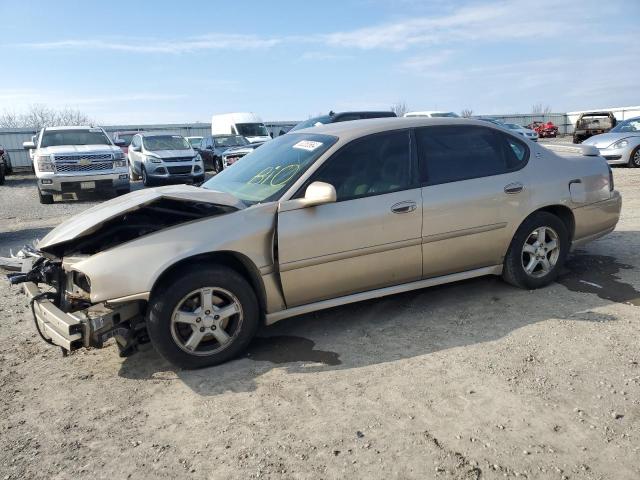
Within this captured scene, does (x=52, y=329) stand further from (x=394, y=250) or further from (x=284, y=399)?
(x=394, y=250)

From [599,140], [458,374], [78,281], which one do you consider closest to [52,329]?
[78,281]

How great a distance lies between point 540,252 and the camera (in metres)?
4.82

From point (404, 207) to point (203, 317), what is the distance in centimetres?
174

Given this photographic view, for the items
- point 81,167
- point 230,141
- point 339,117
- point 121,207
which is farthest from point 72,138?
point 121,207

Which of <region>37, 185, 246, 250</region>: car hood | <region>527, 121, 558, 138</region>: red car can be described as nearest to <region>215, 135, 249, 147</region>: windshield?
<region>37, 185, 246, 250</region>: car hood

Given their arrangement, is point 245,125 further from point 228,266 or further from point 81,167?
point 228,266

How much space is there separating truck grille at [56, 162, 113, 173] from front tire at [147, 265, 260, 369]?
10.1m

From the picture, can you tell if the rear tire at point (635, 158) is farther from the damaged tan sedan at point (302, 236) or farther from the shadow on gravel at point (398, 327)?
the damaged tan sedan at point (302, 236)

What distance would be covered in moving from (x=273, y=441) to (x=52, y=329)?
67.0 inches

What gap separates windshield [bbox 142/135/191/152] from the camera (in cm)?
1633

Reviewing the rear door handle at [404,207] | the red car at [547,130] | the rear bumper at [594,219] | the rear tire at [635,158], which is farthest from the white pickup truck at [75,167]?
the red car at [547,130]

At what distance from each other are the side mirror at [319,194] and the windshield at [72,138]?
37.1 feet

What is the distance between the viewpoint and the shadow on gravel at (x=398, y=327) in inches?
143

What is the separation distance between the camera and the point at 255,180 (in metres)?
4.27
